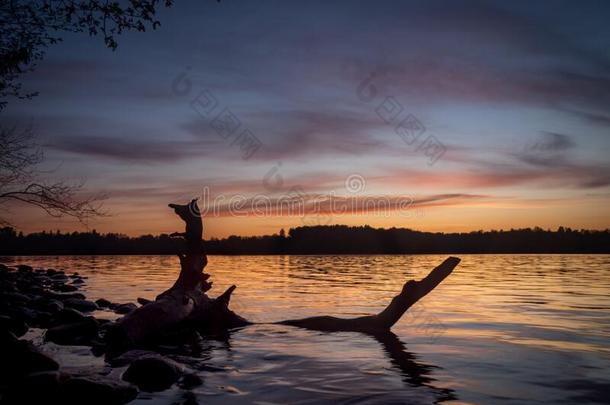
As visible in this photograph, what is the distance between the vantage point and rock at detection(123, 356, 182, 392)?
317 inches

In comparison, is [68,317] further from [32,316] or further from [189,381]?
[189,381]

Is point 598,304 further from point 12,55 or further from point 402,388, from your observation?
point 12,55

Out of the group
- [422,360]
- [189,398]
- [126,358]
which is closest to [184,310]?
[126,358]

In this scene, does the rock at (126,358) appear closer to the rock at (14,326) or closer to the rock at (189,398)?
the rock at (189,398)

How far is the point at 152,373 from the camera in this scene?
8195 millimetres

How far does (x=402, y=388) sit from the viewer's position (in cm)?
806

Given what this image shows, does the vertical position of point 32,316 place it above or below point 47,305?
below

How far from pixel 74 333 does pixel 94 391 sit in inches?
242

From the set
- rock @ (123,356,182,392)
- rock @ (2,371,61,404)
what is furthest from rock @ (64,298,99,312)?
rock @ (2,371,61,404)

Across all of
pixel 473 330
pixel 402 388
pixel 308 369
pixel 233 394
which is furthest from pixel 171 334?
pixel 473 330

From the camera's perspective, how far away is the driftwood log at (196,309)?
1091 cm

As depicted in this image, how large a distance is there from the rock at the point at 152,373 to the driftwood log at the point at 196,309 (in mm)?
2504

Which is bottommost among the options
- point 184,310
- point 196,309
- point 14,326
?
point 14,326

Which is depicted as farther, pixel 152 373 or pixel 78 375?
pixel 152 373
